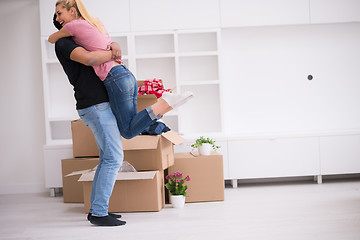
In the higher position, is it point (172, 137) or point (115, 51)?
point (115, 51)

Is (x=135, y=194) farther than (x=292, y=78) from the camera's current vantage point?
No

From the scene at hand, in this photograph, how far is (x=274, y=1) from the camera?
14.8 ft

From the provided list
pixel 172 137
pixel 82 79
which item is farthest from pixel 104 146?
pixel 172 137

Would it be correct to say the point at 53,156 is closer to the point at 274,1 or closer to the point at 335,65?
the point at 274,1

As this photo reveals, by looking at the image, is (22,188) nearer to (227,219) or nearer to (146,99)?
(146,99)

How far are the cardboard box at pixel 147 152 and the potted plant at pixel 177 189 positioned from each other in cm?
11

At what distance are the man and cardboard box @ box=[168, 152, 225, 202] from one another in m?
0.88

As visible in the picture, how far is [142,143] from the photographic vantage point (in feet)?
10.7

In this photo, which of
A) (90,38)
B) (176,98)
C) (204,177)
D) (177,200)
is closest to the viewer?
(176,98)

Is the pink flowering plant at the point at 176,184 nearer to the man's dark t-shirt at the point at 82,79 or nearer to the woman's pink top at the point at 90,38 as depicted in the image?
the man's dark t-shirt at the point at 82,79

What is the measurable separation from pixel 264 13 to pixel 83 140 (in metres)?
2.11

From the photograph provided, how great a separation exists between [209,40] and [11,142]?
2.27 meters

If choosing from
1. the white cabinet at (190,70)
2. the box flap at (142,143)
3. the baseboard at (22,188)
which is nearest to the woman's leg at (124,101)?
the box flap at (142,143)

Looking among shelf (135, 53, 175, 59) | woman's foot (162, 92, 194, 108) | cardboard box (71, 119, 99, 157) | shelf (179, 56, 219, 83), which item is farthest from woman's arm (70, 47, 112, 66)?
shelf (179, 56, 219, 83)
